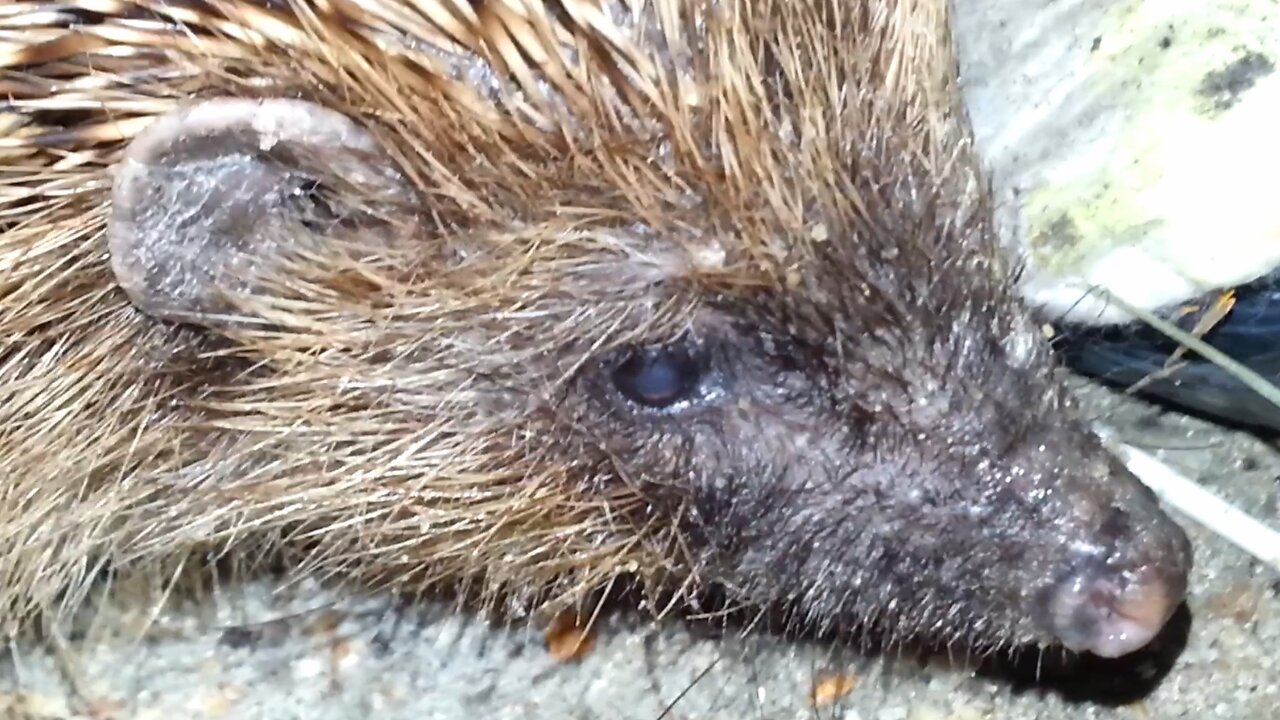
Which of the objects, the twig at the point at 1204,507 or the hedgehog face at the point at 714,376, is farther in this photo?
the twig at the point at 1204,507

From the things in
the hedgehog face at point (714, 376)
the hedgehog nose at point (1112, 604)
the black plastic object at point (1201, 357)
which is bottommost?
the hedgehog nose at point (1112, 604)

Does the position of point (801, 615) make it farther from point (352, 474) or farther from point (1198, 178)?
point (1198, 178)

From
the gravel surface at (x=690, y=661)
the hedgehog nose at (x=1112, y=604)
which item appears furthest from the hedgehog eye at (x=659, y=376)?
the gravel surface at (x=690, y=661)

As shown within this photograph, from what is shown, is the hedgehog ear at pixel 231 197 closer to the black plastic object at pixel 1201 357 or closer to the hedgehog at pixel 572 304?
the hedgehog at pixel 572 304

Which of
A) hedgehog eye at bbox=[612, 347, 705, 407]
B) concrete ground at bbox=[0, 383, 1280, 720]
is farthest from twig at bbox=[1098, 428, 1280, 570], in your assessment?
hedgehog eye at bbox=[612, 347, 705, 407]

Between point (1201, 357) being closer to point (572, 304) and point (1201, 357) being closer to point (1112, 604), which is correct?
point (1112, 604)

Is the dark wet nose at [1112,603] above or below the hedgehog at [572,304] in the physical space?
below
